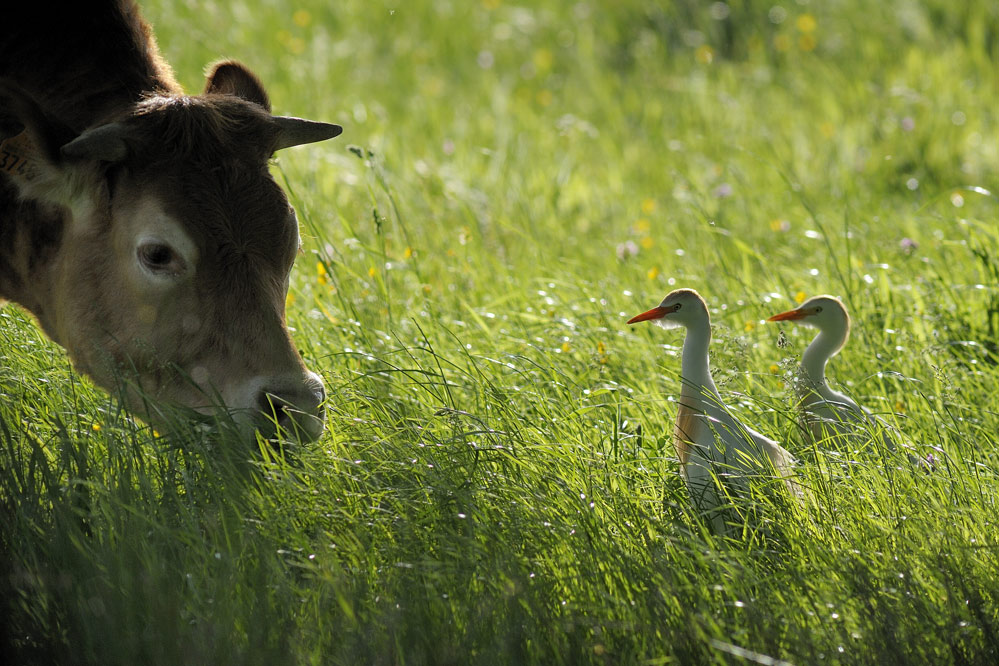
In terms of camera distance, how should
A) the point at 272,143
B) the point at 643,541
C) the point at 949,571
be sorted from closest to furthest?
the point at 949,571 < the point at 643,541 < the point at 272,143

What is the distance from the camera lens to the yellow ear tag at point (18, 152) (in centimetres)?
337

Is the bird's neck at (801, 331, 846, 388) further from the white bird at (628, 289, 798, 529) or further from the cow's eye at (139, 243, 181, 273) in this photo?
the cow's eye at (139, 243, 181, 273)

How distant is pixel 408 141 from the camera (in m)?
7.78

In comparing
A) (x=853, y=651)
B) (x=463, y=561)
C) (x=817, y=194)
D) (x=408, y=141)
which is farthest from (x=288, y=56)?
(x=853, y=651)

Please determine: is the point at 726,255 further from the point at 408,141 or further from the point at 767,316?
the point at 408,141

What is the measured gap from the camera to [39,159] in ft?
11.0

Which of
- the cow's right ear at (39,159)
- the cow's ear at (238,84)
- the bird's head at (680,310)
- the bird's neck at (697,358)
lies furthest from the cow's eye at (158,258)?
the bird's neck at (697,358)

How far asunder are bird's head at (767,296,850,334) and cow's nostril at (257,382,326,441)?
5.39 ft

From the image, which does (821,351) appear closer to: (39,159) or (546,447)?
(546,447)

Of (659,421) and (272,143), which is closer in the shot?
(272,143)

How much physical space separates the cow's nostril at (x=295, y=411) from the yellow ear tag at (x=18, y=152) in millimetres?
1041

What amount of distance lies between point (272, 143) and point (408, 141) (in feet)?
14.3

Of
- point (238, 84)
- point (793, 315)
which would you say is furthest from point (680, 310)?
point (238, 84)

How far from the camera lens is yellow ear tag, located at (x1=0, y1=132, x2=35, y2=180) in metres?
3.37
